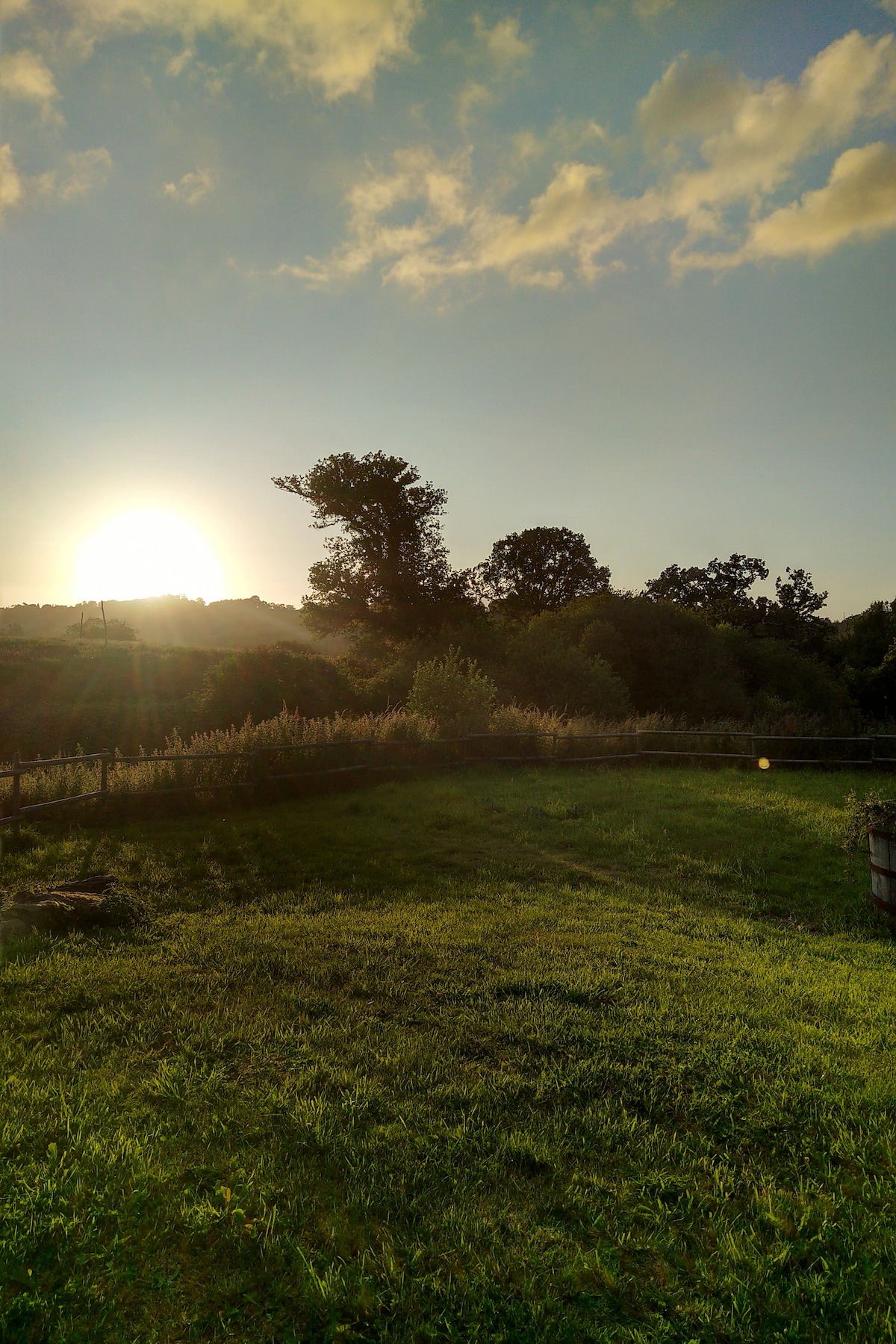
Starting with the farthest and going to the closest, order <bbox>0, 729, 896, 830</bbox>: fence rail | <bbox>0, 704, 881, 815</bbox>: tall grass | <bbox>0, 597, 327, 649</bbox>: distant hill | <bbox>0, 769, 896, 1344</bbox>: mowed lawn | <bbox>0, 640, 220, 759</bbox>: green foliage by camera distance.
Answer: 1. <bbox>0, 597, 327, 649</bbox>: distant hill
2. <bbox>0, 640, 220, 759</bbox>: green foliage
3. <bbox>0, 704, 881, 815</bbox>: tall grass
4. <bbox>0, 729, 896, 830</bbox>: fence rail
5. <bbox>0, 769, 896, 1344</bbox>: mowed lawn

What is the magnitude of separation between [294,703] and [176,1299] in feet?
88.6

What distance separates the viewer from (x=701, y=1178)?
11.0 feet

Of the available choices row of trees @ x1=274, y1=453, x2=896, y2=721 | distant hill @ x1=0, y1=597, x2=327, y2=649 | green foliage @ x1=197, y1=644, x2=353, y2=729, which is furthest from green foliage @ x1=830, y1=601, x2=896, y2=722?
distant hill @ x1=0, y1=597, x2=327, y2=649

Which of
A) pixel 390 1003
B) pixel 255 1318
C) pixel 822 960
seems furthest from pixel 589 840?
pixel 255 1318

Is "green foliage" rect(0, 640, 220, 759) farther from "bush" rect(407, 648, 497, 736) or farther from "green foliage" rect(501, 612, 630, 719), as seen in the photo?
"green foliage" rect(501, 612, 630, 719)

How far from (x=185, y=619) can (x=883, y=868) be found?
4296 inches

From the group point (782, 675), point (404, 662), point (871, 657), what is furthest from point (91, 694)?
point (871, 657)

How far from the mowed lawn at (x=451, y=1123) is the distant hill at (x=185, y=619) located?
81158 mm

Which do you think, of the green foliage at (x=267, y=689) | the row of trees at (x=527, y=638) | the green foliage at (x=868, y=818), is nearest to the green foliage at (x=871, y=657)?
the row of trees at (x=527, y=638)

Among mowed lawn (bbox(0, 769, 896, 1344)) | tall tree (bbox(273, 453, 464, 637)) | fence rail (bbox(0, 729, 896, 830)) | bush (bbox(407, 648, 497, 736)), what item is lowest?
mowed lawn (bbox(0, 769, 896, 1344))

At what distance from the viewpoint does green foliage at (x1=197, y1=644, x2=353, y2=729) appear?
28219 mm

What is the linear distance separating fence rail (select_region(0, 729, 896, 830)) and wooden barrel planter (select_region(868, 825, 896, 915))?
1012 cm

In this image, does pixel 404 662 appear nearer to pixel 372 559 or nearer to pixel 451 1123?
pixel 372 559

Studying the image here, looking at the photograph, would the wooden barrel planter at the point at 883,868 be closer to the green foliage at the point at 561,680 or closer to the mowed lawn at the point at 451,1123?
the mowed lawn at the point at 451,1123
